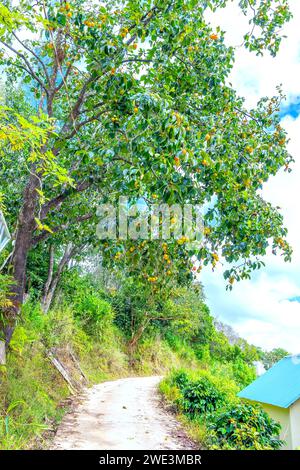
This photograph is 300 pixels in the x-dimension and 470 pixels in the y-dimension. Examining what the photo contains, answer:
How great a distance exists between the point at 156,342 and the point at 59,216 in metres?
10.8

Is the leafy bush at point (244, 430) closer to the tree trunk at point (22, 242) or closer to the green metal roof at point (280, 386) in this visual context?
the green metal roof at point (280, 386)

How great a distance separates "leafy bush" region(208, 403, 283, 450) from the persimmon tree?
5.39 ft

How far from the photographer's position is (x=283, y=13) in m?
5.11

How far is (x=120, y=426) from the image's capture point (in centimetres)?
494

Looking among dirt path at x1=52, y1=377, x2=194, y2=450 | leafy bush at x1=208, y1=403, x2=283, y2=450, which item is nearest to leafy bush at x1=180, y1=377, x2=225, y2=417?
dirt path at x1=52, y1=377, x2=194, y2=450

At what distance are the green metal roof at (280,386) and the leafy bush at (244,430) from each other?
133 cm

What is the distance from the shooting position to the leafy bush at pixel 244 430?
3.53 meters

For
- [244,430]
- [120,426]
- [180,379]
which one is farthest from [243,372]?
[244,430]

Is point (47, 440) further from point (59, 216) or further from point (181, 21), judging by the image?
point (181, 21)

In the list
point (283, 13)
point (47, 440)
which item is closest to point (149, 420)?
point (47, 440)

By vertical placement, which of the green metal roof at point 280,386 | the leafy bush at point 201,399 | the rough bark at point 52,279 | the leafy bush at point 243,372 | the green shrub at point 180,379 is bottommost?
the leafy bush at point 243,372

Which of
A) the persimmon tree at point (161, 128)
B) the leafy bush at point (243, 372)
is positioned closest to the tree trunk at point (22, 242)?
the persimmon tree at point (161, 128)

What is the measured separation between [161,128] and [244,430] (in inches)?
118

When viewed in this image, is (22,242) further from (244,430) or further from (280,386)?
(280,386)
